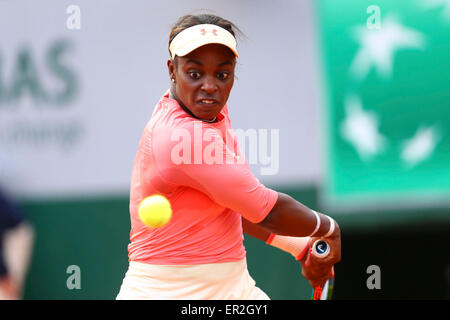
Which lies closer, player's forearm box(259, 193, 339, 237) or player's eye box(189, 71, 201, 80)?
player's eye box(189, 71, 201, 80)

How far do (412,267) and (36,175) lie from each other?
130 inches

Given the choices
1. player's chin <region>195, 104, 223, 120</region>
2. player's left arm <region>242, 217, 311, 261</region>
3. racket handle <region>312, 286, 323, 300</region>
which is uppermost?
player's chin <region>195, 104, 223, 120</region>

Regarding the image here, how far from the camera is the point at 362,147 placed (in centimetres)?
538

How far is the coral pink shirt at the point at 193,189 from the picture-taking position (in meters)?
2.61

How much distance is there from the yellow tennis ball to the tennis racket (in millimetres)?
800

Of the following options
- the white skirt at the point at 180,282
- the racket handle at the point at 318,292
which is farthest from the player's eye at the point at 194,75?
the racket handle at the point at 318,292

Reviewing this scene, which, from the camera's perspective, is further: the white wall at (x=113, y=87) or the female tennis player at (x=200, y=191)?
the white wall at (x=113, y=87)

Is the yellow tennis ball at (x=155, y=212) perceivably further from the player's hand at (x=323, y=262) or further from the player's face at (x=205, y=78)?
the player's hand at (x=323, y=262)

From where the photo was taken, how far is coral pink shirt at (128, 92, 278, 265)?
2.61 meters

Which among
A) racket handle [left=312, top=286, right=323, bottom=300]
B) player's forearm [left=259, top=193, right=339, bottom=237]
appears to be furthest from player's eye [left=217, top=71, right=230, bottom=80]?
racket handle [left=312, top=286, right=323, bottom=300]

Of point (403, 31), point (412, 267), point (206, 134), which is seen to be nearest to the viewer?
point (206, 134)

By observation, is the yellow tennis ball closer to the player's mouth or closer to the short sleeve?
the short sleeve
